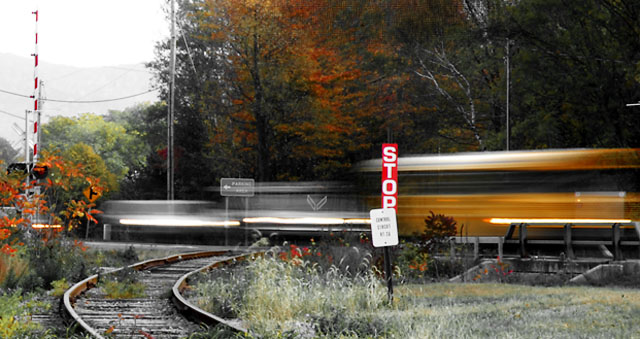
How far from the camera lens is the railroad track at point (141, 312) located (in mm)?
10719

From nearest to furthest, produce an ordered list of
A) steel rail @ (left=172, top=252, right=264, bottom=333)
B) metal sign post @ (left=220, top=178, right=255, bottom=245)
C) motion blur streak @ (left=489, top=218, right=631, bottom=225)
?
steel rail @ (left=172, top=252, right=264, bottom=333) → motion blur streak @ (left=489, top=218, right=631, bottom=225) → metal sign post @ (left=220, top=178, right=255, bottom=245)

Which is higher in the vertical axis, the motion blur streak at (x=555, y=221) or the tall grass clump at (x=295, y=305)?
the motion blur streak at (x=555, y=221)

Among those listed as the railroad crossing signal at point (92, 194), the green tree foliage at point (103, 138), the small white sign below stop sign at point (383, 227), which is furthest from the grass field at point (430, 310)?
the green tree foliage at point (103, 138)

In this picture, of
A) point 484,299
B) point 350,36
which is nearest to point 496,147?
point 350,36

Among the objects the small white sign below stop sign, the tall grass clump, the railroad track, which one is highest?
the small white sign below stop sign

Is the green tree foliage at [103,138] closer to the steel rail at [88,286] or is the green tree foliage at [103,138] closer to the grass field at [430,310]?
the steel rail at [88,286]

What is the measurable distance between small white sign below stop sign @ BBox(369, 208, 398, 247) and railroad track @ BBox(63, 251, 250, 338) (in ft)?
7.85

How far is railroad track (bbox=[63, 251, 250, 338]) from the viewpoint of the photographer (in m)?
10.7

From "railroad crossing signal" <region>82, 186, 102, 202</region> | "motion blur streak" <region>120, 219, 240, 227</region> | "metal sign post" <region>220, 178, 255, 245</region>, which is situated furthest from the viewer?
"motion blur streak" <region>120, 219, 240, 227</region>

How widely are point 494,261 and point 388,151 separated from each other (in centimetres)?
590

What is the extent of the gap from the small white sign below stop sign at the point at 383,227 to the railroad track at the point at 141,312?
2.39 m

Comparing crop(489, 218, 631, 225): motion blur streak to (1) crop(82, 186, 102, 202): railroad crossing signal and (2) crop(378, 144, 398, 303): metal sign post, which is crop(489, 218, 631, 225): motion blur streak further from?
(1) crop(82, 186, 102, 202): railroad crossing signal

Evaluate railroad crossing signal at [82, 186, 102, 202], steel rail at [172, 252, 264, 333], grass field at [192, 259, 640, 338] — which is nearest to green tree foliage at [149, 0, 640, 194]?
railroad crossing signal at [82, 186, 102, 202]

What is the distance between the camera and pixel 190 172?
4766 centimetres
